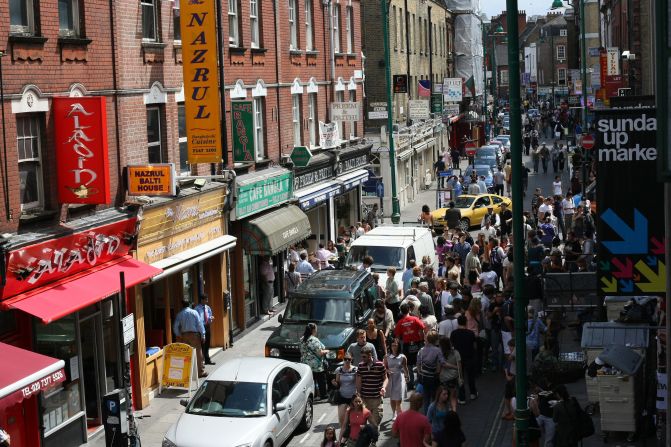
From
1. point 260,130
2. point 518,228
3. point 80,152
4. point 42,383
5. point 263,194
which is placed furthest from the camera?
point 260,130

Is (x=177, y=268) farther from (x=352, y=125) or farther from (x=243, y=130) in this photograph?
(x=352, y=125)

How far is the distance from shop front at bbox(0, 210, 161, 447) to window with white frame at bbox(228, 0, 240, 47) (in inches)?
342

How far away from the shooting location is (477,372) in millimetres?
20953

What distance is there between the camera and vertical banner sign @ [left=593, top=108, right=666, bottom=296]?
1301cm

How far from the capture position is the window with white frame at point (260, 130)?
28719mm

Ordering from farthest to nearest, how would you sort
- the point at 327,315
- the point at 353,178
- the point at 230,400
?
the point at 353,178 < the point at 327,315 < the point at 230,400

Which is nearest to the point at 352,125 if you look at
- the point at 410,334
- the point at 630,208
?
the point at 410,334

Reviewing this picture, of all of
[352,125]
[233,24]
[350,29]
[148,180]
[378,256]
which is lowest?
[378,256]

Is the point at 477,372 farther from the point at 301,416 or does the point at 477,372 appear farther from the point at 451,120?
the point at 451,120

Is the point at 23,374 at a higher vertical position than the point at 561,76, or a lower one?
lower

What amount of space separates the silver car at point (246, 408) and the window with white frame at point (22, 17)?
6.44m

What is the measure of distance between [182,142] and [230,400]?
877 centimetres

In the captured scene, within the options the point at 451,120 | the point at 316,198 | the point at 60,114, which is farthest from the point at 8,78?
the point at 451,120

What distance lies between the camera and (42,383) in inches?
587
